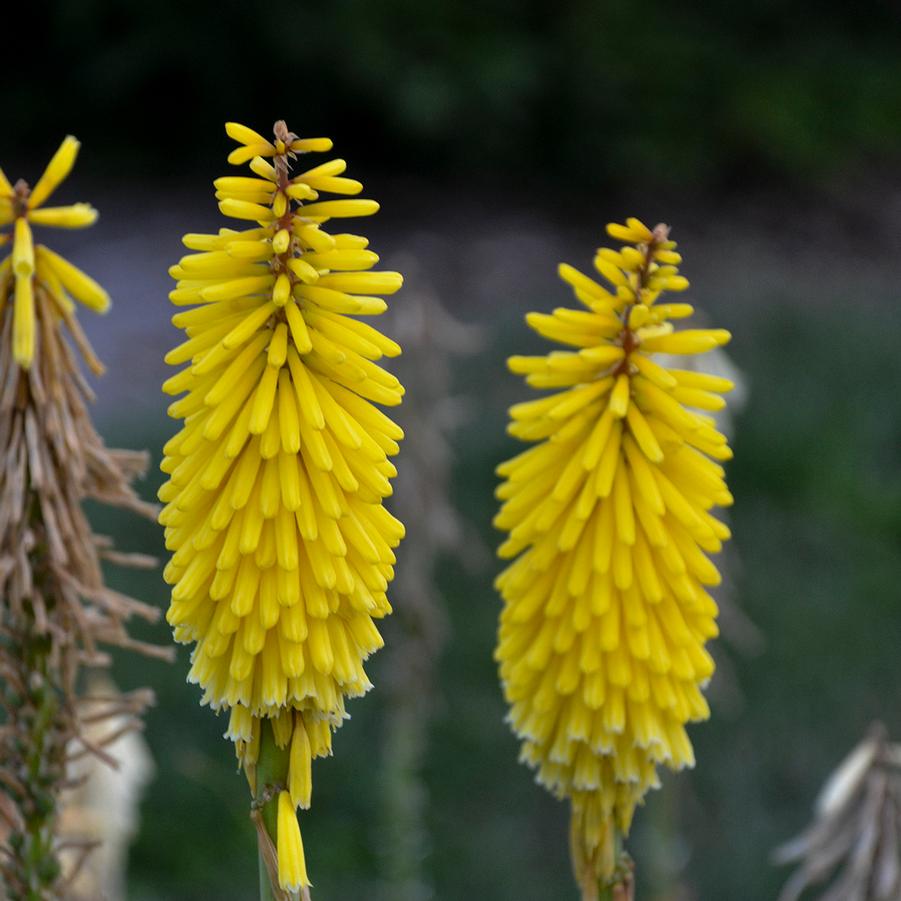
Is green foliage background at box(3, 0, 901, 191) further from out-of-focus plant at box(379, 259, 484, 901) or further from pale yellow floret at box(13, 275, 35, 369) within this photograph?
pale yellow floret at box(13, 275, 35, 369)

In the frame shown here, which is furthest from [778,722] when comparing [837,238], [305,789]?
[837,238]

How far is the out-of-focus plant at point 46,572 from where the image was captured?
85.2 inches

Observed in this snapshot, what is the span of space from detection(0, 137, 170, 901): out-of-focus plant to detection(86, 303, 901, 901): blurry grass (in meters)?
3.38

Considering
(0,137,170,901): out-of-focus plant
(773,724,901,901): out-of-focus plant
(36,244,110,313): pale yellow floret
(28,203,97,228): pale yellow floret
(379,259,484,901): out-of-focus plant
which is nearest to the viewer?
(28,203,97,228): pale yellow floret

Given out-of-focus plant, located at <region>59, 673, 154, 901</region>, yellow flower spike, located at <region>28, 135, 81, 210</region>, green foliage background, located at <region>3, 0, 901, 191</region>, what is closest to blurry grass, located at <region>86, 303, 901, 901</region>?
out-of-focus plant, located at <region>59, 673, 154, 901</region>

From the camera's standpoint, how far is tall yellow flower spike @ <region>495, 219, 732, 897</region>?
2.20 meters

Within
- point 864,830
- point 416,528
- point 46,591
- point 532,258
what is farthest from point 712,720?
point 532,258

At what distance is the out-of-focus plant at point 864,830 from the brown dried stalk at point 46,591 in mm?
1337

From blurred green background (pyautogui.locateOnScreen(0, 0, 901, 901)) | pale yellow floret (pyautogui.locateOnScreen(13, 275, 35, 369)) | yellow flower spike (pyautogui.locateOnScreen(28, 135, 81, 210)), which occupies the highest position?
blurred green background (pyautogui.locateOnScreen(0, 0, 901, 901))

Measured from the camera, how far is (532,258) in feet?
54.5

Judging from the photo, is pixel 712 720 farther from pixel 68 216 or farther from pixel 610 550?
pixel 68 216

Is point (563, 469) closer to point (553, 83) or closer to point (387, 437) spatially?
point (387, 437)

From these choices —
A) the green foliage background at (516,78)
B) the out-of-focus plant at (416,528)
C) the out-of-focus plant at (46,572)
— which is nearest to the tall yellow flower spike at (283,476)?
the out-of-focus plant at (46,572)

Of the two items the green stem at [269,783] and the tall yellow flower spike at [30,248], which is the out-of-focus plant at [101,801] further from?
the tall yellow flower spike at [30,248]
